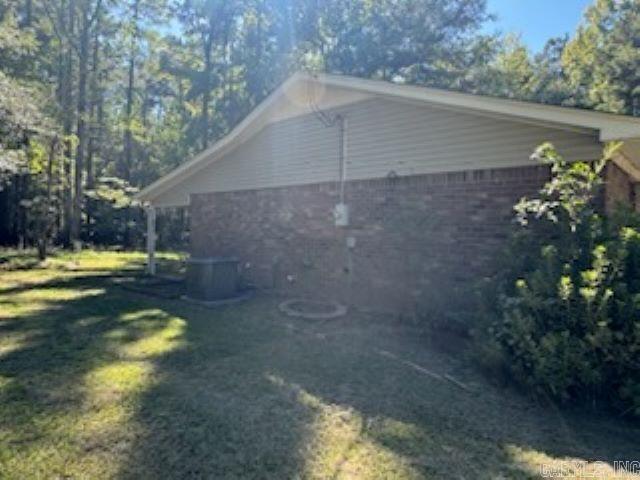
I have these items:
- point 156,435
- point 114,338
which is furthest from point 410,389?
point 114,338

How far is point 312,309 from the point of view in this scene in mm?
8305

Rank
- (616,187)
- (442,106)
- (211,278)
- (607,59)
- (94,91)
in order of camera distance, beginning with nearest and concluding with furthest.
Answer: (616,187) < (442,106) < (211,278) < (607,59) < (94,91)

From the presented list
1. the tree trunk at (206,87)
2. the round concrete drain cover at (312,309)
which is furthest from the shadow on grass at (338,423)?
the tree trunk at (206,87)

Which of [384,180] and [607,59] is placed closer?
[384,180]

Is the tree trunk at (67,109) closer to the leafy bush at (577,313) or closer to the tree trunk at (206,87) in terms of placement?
the tree trunk at (206,87)

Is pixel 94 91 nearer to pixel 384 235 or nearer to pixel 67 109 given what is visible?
pixel 67 109

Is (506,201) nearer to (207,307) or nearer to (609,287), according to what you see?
(609,287)

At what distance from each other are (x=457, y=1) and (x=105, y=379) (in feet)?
75.9

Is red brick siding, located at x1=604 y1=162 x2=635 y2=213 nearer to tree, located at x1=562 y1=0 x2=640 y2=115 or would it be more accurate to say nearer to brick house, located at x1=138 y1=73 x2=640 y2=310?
brick house, located at x1=138 y1=73 x2=640 y2=310

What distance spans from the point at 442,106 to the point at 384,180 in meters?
1.61

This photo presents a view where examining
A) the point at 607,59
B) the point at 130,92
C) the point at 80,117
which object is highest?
the point at 130,92

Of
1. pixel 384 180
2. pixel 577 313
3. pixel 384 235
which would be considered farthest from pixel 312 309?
pixel 577 313

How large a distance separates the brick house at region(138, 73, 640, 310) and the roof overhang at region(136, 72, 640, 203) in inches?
0.7

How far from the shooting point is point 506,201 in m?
6.65
